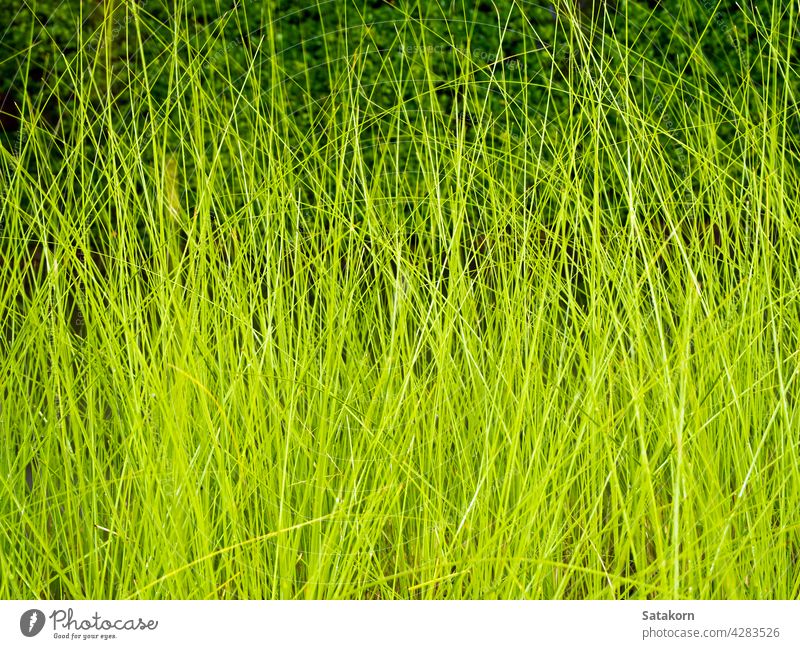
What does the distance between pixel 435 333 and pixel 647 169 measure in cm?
91

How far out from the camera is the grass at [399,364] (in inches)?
85.7

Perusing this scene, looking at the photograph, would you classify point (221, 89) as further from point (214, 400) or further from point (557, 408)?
point (557, 408)

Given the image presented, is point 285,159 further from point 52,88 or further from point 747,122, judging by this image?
point 747,122

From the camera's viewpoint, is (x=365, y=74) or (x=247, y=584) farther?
(x=365, y=74)

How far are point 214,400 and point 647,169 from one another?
5.20 ft

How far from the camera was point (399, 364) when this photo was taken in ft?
8.02

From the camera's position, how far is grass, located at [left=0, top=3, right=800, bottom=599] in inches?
85.7

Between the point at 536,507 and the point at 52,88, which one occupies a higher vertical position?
the point at 52,88

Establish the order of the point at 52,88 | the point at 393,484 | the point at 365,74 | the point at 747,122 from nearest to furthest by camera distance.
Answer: the point at 393,484 < the point at 747,122 < the point at 52,88 < the point at 365,74

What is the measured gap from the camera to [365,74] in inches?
123
